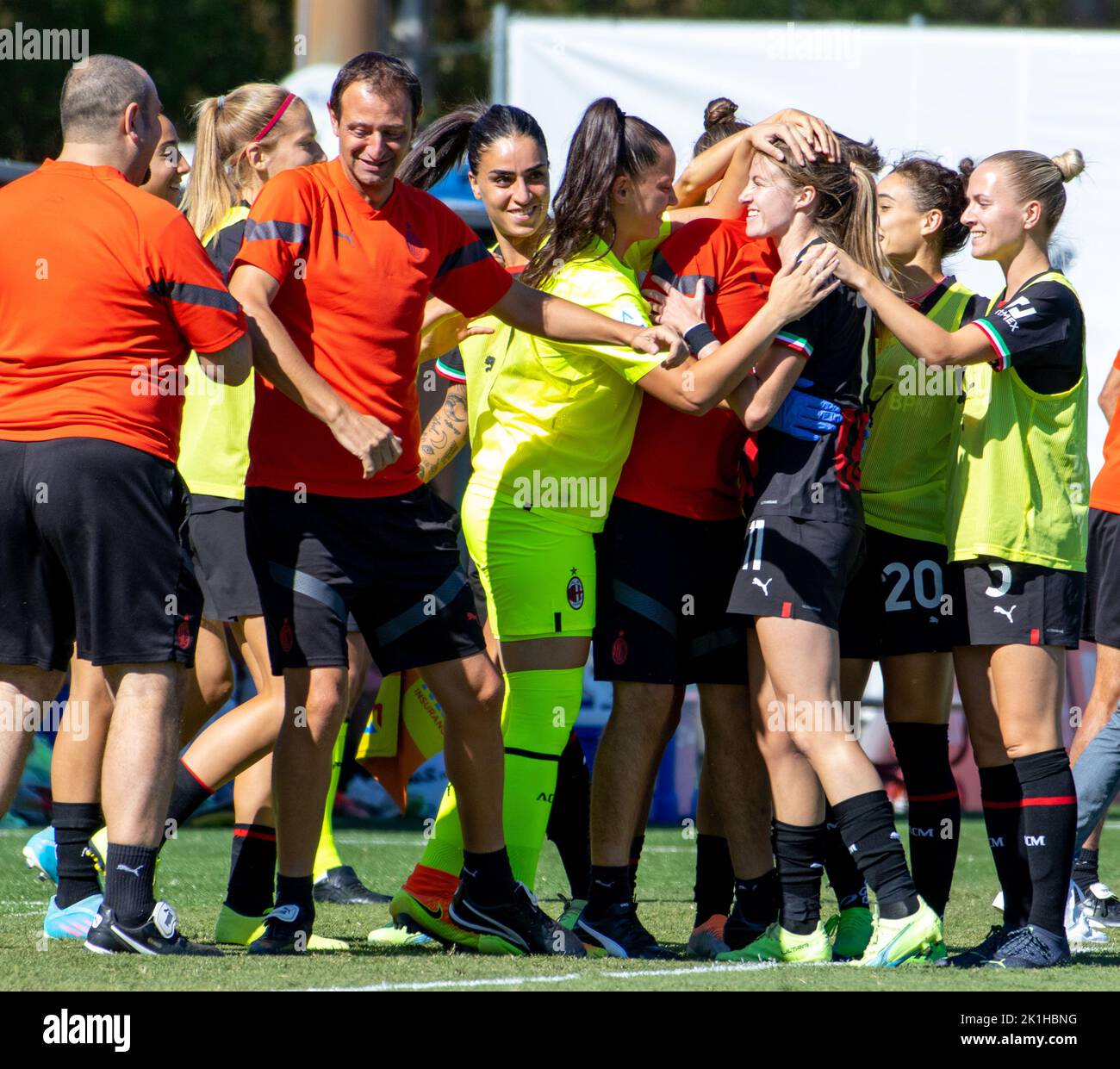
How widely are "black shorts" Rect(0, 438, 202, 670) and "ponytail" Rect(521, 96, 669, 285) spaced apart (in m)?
1.27

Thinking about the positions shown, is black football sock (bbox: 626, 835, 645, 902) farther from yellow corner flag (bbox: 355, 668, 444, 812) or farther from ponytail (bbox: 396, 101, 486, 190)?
ponytail (bbox: 396, 101, 486, 190)

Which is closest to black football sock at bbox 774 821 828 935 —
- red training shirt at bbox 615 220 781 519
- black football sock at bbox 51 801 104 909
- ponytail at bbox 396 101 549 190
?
red training shirt at bbox 615 220 781 519

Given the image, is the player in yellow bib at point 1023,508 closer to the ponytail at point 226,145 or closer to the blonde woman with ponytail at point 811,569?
the blonde woman with ponytail at point 811,569

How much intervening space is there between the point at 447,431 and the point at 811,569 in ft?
5.78

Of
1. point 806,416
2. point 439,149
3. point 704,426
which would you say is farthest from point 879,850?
point 439,149

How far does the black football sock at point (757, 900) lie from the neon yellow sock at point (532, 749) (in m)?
0.58

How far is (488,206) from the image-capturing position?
4.88m

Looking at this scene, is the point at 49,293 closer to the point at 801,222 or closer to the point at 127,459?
the point at 127,459

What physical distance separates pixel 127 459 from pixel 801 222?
1.82 metres

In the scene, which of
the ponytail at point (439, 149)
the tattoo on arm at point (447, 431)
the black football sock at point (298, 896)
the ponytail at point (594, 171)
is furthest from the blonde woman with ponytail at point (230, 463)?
the ponytail at point (594, 171)

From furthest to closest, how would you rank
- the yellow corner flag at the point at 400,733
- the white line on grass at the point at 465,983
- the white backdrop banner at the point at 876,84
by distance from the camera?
the white backdrop banner at the point at 876,84, the yellow corner flag at the point at 400,733, the white line on grass at the point at 465,983

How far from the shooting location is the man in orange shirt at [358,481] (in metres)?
4.21
